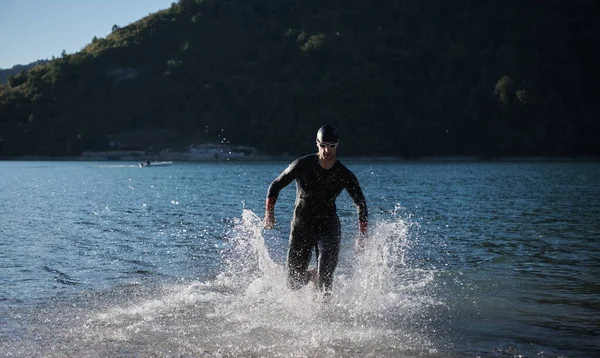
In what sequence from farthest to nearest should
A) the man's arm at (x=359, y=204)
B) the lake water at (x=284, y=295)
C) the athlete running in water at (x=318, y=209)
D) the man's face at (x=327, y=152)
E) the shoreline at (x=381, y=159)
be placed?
the shoreline at (x=381, y=159)
the man's arm at (x=359, y=204)
the athlete running in water at (x=318, y=209)
the man's face at (x=327, y=152)
the lake water at (x=284, y=295)

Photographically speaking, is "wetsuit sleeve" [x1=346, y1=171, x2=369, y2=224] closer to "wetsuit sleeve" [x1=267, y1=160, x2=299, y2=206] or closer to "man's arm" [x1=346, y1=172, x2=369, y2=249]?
"man's arm" [x1=346, y1=172, x2=369, y2=249]

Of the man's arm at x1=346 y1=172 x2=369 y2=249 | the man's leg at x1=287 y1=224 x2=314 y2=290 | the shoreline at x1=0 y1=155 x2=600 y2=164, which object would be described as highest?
the man's arm at x1=346 y1=172 x2=369 y2=249

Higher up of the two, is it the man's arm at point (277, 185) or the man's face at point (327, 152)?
the man's face at point (327, 152)

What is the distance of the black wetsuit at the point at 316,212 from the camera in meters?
11.1

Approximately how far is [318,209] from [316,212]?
2.5 inches

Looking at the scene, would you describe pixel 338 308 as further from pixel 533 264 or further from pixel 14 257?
pixel 14 257

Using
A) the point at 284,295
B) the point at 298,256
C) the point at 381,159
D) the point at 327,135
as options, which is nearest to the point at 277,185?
the point at 327,135

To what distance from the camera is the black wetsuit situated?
11125mm

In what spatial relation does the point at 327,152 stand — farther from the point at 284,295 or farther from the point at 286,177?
the point at 284,295

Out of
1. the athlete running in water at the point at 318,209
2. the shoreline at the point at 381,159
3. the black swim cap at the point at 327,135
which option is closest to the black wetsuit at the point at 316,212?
the athlete running in water at the point at 318,209

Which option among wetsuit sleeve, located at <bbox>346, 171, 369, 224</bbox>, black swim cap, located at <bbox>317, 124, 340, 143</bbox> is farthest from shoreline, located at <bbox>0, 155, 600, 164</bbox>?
black swim cap, located at <bbox>317, 124, 340, 143</bbox>

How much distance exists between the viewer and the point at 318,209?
11367mm

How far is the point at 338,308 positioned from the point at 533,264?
8115mm

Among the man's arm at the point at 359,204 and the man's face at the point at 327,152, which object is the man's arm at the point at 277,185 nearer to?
the man's face at the point at 327,152
